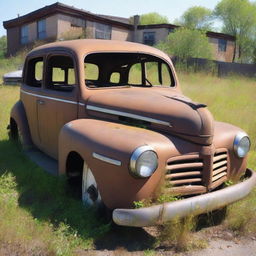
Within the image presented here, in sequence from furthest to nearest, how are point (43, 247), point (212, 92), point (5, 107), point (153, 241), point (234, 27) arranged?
point (234, 27)
point (212, 92)
point (5, 107)
point (153, 241)
point (43, 247)

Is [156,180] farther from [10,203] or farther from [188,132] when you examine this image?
[10,203]

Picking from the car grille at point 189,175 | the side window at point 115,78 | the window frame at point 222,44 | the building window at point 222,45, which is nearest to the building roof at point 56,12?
the window frame at point 222,44

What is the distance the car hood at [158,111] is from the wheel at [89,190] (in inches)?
26.3

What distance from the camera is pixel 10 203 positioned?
10.9 feet

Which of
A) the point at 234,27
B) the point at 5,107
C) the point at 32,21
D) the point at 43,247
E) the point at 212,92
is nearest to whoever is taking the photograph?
the point at 43,247

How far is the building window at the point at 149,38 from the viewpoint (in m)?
30.6

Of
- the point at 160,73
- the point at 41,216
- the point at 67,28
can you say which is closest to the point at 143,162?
the point at 41,216

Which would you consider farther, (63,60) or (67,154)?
(63,60)

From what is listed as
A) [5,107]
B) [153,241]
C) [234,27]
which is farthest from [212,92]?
[234,27]

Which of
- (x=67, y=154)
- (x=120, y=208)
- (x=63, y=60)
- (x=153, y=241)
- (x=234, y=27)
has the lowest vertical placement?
(x=153, y=241)

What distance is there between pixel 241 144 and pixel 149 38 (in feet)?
93.9

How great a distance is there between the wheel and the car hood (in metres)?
0.67

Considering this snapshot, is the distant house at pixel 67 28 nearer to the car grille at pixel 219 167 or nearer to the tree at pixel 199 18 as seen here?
the tree at pixel 199 18

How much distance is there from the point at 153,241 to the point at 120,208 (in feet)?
1.49
